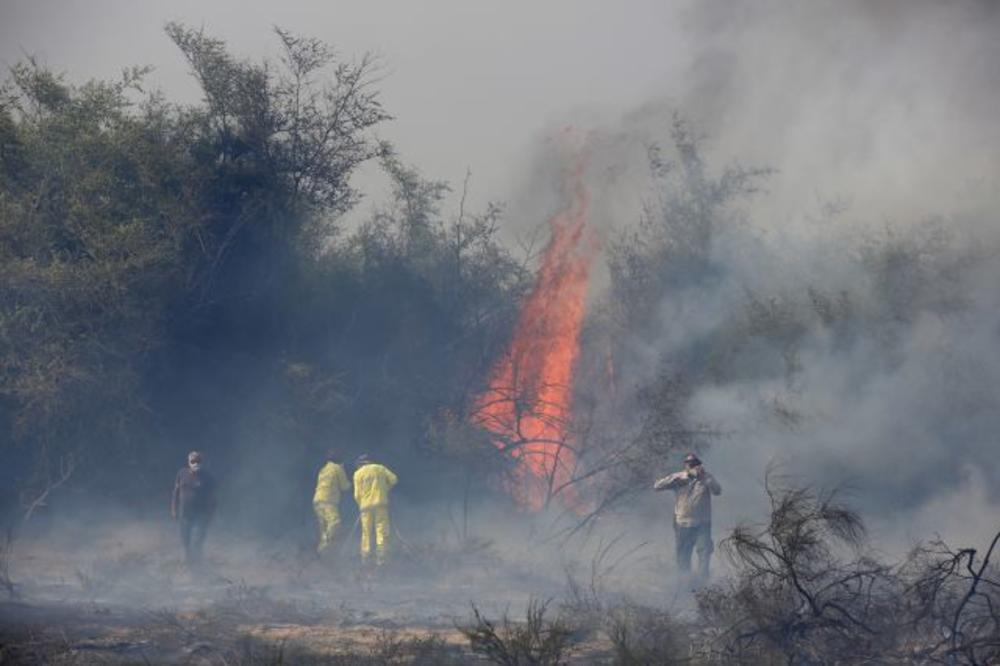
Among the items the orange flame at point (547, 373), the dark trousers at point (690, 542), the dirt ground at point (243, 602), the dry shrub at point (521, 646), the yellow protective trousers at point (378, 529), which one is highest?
the orange flame at point (547, 373)

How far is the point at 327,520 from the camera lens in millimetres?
15656

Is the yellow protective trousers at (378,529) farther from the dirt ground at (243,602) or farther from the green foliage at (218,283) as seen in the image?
the green foliage at (218,283)

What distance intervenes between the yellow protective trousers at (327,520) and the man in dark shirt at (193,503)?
4.43 ft

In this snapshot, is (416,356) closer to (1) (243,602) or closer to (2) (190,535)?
(2) (190,535)

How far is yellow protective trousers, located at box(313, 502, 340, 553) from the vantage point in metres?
15.6

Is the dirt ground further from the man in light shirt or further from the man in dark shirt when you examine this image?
the man in light shirt

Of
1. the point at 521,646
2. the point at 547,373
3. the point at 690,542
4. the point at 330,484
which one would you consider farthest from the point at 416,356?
the point at 521,646

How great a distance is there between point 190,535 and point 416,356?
5.00 metres

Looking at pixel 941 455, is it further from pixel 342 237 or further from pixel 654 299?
pixel 342 237

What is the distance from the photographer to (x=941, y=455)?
1856 centimetres

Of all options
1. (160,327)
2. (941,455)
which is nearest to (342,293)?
(160,327)

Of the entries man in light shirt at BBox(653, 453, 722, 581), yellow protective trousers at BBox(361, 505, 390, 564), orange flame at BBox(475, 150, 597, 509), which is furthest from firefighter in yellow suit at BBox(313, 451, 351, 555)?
man in light shirt at BBox(653, 453, 722, 581)

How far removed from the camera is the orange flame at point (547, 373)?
17422mm

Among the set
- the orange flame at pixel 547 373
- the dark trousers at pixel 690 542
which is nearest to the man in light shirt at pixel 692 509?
the dark trousers at pixel 690 542
